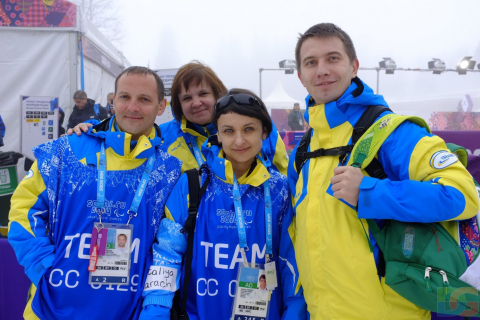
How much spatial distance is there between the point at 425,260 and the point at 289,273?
0.73 metres

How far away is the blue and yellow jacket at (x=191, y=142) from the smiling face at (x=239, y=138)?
389 millimetres

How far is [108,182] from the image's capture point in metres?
1.88

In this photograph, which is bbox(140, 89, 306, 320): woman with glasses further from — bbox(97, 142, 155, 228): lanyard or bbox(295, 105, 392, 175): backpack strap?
bbox(295, 105, 392, 175): backpack strap

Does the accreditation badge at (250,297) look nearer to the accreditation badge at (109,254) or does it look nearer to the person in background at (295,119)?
the accreditation badge at (109,254)

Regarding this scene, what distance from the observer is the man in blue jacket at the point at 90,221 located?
5.81ft

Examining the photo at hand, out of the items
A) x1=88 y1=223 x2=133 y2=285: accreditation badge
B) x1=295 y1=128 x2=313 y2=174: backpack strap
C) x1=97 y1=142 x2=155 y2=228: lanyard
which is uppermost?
x1=295 y1=128 x2=313 y2=174: backpack strap

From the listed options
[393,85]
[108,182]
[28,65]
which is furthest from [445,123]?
[393,85]

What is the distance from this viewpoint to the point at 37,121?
21.1 ft

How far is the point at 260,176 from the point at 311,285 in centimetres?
61

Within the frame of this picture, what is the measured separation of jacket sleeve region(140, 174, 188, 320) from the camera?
166 centimetres

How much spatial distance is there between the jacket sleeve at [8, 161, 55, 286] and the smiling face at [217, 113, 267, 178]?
3.36 feet

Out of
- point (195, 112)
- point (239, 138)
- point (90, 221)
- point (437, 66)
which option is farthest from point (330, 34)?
point (437, 66)

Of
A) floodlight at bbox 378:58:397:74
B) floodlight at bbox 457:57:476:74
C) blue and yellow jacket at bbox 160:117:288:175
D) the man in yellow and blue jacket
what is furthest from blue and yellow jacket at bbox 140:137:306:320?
floodlight at bbox 457:57:476:74

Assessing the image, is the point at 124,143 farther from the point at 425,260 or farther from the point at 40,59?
the point at 40,59
